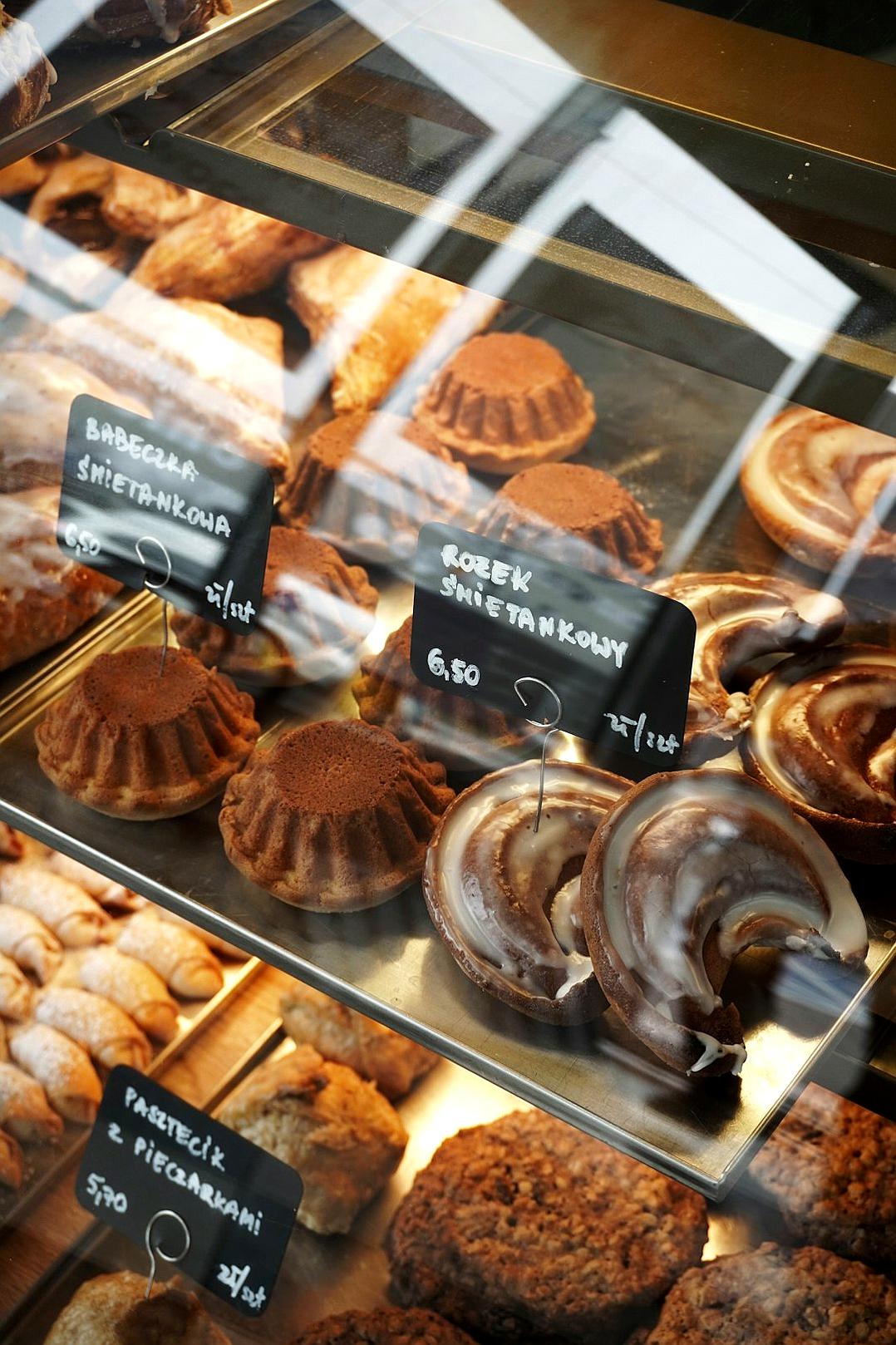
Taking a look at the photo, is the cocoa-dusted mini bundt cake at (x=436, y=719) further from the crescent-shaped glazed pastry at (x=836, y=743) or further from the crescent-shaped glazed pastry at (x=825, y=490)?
the crescent-shaped glazed pastry at (x=825, y=490)

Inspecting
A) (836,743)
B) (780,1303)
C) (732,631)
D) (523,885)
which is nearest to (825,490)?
(732,631)

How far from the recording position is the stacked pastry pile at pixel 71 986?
182 cm

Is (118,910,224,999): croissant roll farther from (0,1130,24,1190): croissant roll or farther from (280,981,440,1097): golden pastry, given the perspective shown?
(0,1130,24,1190): croissant roll

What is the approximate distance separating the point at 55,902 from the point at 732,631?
1.15 meters

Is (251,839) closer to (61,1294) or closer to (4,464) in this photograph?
(4,464)

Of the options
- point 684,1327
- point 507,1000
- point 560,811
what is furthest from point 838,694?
point 684,1327

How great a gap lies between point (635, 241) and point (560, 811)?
0.49 meters

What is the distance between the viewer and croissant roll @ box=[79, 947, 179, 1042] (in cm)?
190

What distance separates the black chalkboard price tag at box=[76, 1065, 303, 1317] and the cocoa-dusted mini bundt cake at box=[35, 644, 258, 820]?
1.44 ft

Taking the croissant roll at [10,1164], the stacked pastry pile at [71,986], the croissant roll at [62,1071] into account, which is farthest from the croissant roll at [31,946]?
the croissant roll at [10,1164]

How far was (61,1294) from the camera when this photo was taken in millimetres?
1689

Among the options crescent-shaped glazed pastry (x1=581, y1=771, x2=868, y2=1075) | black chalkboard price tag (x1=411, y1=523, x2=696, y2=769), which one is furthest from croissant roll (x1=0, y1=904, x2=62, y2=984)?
crescent-shaped glazed pastry (x1=581, y1=771, x2=868, y2=1075)

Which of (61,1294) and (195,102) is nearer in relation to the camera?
(195,102)

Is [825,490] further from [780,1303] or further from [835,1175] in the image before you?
[780,1303]
